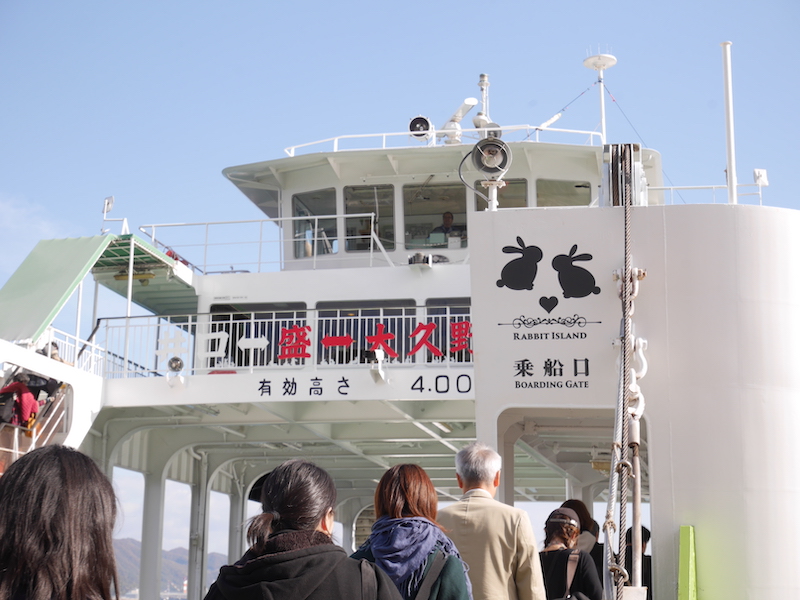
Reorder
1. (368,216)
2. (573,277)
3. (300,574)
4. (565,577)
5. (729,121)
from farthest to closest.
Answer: (368,216), (729,121), (573,277), (565,577), (300,574)

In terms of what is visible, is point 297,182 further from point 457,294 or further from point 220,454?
point 220,454

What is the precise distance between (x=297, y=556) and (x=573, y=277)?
15.0 feet

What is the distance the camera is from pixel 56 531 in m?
1.76

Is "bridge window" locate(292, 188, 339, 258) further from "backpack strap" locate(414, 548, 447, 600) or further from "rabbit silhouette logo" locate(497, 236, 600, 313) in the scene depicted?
"backpack strap" locate(414, 548, 447, 600)

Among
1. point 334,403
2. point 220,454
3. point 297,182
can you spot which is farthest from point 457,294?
point 220,454

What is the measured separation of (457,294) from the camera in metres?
15.1

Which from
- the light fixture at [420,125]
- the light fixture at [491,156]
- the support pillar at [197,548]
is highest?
the light fixture at [420,125]

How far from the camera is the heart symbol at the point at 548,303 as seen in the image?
22.0 ft

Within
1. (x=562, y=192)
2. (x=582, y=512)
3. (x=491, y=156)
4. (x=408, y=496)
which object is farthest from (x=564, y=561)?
(x=562, y=192)

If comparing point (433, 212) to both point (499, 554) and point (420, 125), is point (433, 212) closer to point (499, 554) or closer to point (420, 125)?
point (420, 125)

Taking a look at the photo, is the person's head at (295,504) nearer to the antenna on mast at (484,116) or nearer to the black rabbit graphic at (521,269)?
the black rabbit graphic at (521,269)

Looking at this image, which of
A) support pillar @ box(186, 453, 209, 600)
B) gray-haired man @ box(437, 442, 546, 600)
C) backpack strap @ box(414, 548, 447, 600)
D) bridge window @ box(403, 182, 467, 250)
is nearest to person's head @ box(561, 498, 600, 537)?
gray-haired man @ box(437, 442, 546, 600)

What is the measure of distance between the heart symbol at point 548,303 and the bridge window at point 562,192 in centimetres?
1023

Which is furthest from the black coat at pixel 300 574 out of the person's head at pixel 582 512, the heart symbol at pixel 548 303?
Result: the heart symbol at pixel 548 303
